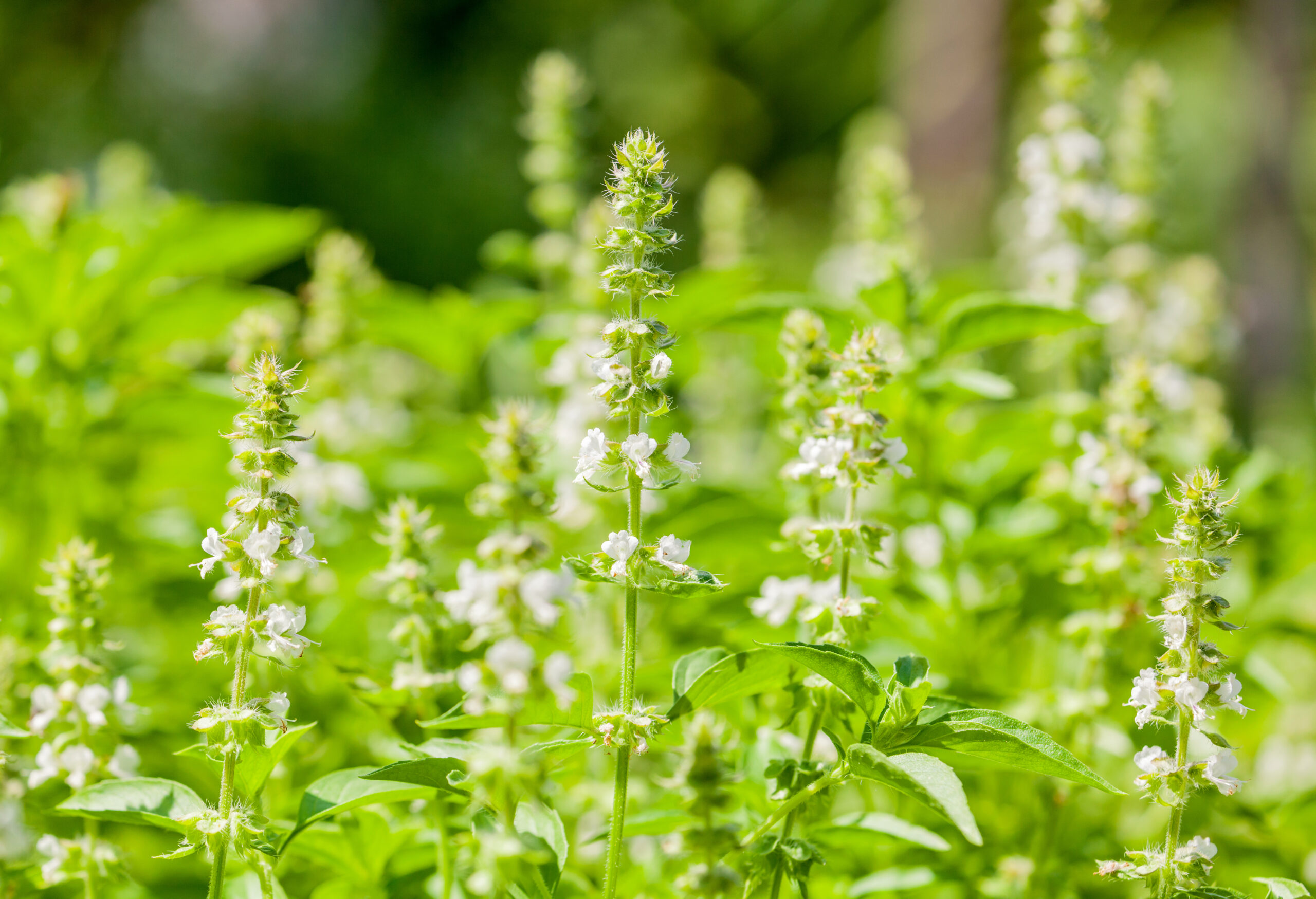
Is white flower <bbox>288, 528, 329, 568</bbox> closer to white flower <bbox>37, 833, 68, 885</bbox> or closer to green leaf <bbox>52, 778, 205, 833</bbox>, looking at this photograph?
green leaf <bbox>52, 778, 205, 833</bbox>

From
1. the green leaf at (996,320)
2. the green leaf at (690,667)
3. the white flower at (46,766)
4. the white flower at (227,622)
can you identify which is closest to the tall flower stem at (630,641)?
the green leaf at (690,667)

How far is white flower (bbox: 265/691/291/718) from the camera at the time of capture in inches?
59.7

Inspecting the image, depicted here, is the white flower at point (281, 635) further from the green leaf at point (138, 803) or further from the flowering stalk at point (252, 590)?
the green leaf at point (138, 803)

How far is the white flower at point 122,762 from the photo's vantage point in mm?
1796

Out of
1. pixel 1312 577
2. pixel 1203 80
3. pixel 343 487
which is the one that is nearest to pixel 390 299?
pixel 343 487

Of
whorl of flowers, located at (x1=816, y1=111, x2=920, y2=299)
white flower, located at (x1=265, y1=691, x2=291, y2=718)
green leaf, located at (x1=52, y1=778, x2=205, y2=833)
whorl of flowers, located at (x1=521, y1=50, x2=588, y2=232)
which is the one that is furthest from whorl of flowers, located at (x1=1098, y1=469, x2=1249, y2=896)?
whorl of flowers, located at (x1=521, y1=50, x2=588, y2=232)

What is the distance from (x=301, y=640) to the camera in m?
1.53

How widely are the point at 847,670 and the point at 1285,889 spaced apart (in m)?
0.66

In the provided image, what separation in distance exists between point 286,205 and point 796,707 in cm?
1250

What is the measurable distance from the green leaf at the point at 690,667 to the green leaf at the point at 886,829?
0.34 meters

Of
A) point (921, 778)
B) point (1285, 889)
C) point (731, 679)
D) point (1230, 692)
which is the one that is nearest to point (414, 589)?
point (731, 679)

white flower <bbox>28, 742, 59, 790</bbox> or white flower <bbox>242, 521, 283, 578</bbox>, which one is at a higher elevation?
white flower <bbox>242, 521, 283, 578</bbox>

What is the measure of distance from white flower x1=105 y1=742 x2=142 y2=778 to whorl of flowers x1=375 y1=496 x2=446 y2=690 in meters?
0.41

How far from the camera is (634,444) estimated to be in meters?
1.46
